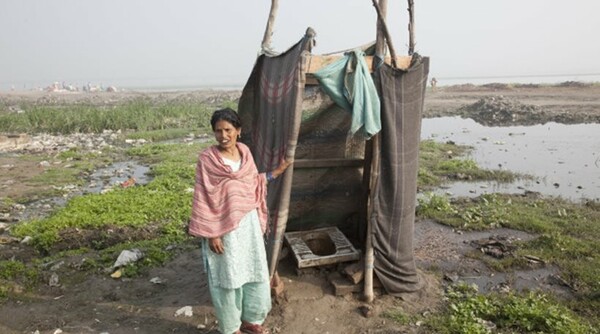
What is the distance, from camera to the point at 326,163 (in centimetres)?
448

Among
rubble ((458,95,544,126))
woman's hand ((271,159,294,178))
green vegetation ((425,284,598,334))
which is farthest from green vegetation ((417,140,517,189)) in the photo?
rubble ((458,95,544,126))

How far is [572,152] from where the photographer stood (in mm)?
11414

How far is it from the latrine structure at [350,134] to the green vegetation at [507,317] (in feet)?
1.64

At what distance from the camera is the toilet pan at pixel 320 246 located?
3.98 m

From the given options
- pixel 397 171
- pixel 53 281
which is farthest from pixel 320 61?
pixel 53 281

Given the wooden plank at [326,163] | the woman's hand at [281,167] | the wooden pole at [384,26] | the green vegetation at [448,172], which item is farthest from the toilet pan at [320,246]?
the green vegetation at [448,172]

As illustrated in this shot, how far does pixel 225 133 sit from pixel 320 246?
230 centimetres

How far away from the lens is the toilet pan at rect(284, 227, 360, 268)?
398 centimetres

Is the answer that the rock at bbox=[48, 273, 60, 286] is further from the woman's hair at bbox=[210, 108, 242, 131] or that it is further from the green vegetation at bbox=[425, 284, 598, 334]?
the green vegetation at bbox=[425, 284, 598, 334]

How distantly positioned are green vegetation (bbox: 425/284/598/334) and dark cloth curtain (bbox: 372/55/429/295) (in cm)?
51

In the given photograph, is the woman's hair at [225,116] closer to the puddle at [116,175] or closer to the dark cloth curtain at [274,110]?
the dark cloth curtain at [274,110]

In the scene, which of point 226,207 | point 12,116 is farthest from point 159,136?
point 226,207

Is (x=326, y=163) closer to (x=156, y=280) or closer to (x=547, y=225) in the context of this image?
(x=156, y=280)

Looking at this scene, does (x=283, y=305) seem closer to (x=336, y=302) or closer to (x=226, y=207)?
(x=336, y=302)
